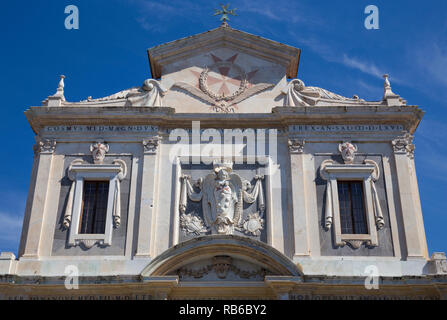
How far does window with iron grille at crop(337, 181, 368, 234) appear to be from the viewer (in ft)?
54.5

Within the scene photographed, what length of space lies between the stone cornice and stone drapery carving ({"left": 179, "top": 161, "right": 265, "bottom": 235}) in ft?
5.49

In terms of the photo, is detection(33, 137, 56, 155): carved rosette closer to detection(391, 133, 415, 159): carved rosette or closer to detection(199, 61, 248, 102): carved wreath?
detection(199, 61, 248, 102): carved wreath

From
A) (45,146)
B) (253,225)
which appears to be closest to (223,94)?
(253,225)

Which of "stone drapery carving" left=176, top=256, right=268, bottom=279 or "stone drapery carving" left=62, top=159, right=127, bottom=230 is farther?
"stone drapery carving" left=62, top=159, right=127, bottom=230

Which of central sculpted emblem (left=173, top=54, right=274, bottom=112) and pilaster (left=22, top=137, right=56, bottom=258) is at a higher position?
central sculpted emblem (left=173, top=54, right=274, bottom=112)

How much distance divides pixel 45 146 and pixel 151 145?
323 cm

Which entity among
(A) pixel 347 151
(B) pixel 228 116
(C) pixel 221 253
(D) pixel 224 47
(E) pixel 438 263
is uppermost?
(D) pixel 224 47

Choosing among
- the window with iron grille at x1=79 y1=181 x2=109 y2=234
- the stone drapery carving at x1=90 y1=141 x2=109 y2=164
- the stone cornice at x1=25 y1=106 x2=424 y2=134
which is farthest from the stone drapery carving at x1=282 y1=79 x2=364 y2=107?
the window with iron grille at x1=79 y1=181 x2=109 y2=234

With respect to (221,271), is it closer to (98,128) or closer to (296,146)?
(296,146)

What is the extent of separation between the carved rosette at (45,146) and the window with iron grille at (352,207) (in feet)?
28.5

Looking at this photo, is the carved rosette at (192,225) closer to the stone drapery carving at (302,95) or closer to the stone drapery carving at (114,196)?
the stone drapery carving at (114,196)

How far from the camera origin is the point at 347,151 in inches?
685

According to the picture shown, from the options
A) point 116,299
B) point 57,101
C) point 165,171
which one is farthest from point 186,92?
point 116,299

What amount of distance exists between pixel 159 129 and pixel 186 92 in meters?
1.67
